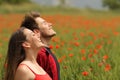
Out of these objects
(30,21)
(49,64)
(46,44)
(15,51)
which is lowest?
(49,64)

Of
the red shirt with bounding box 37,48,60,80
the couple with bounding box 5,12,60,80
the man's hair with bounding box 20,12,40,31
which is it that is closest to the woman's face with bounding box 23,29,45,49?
the couple with bounding box 5,12,60,80

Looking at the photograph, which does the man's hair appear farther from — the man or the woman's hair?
the woman's hair

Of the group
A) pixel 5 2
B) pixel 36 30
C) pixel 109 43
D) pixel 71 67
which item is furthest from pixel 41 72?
pixel 5 2

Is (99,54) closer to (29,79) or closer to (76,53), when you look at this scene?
(76,53)

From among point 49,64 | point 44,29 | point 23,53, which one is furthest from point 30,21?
point 23,53

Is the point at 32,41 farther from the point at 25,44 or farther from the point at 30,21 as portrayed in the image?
the point at 30,21

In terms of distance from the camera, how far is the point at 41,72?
3.81 meters

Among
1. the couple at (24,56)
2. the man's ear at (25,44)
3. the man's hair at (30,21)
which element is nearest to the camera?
the couple at (24,56)

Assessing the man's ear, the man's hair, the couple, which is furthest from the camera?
the man's hair

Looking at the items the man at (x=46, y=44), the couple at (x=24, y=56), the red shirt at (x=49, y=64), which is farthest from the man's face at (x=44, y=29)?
the couple at (x=24, y=56)

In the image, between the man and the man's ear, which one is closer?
the man's ear

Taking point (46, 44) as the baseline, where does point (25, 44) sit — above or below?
above

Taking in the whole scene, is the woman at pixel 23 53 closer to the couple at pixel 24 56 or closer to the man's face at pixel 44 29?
the couple at pixel 24 56

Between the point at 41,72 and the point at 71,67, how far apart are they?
192cm
